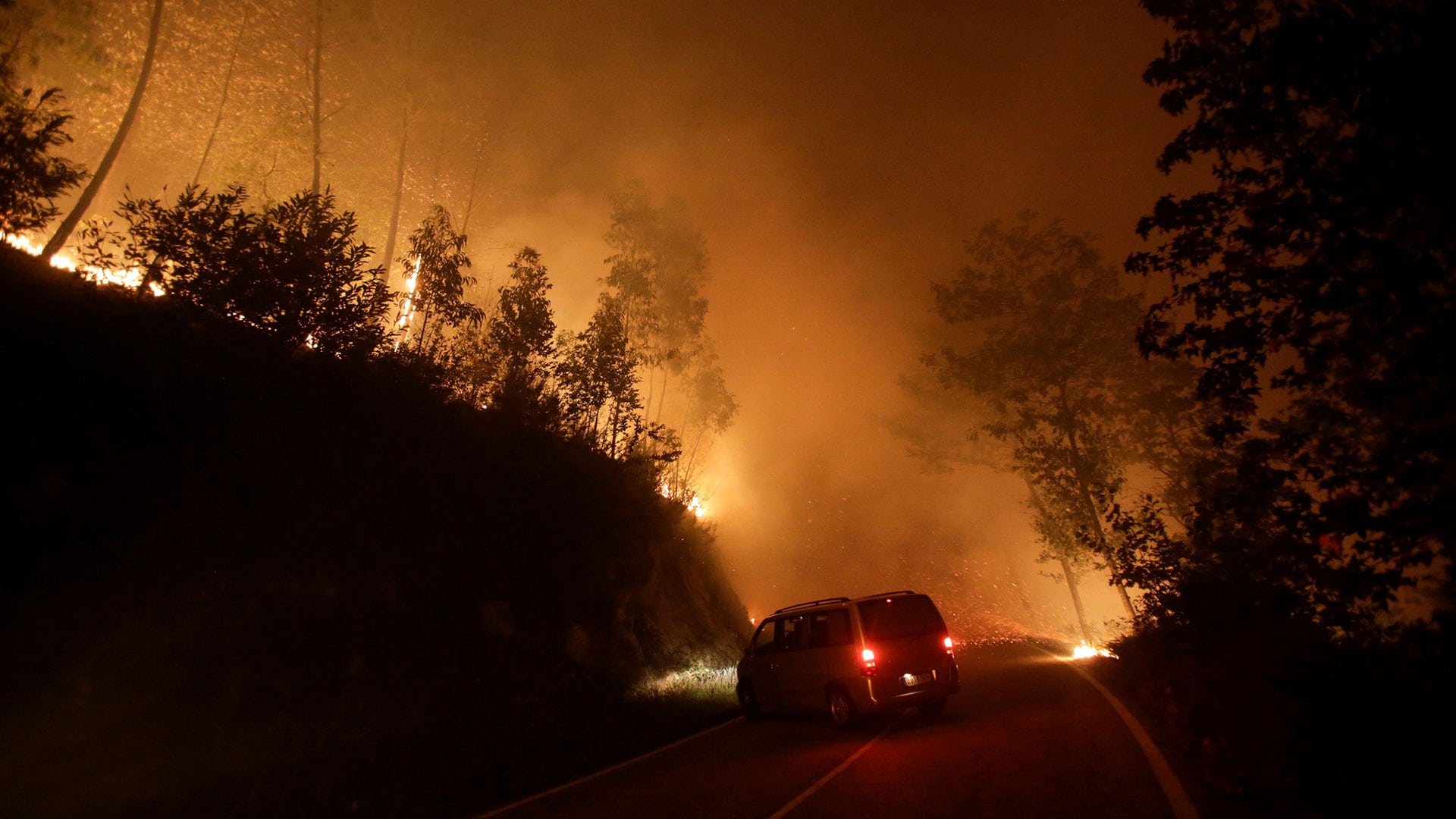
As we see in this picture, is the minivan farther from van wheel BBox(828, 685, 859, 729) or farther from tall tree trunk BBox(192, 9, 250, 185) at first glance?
tall tree trunk BBox(192, 9, 250, 185)

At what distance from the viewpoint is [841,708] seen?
9.64m

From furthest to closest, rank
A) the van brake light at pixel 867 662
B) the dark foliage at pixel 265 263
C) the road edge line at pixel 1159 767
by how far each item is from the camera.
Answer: the dark foliage at pixel 265 263
the van brake light at pixel 867 662
the road edge line at pixel 1159 767

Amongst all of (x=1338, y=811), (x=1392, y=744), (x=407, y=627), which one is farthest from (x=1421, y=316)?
(x=407, y=627)

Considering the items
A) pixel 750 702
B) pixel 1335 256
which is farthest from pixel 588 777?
pixel 1335 256

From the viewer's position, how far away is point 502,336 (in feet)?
55.7

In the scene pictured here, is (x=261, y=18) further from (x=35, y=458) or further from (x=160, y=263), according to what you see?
(x=35, y=458)

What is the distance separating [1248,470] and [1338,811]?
2.59 metres

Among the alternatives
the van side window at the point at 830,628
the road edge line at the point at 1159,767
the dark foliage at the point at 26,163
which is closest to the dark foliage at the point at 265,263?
the dark foliage at the point at 26,163

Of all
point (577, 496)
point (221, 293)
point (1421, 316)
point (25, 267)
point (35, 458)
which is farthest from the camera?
point (577, 496)

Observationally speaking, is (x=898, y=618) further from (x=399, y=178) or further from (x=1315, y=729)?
(x=399, y=178)

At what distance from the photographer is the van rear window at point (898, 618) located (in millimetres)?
9484

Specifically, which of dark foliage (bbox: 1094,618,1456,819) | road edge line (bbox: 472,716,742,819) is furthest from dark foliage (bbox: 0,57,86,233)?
dark foliage (bbox: 1094,618,1456,819)

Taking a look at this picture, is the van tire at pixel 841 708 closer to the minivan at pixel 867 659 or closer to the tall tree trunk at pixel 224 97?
the minivan at pixel 867 659

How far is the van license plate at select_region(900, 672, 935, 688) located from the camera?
9.23 metres
